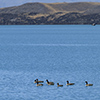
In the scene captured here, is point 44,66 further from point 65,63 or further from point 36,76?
point 36,76

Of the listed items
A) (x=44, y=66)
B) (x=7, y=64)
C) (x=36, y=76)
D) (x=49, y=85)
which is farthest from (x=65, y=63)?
(x=49, y=85)

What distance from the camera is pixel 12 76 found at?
43.6 metres

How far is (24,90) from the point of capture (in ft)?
117

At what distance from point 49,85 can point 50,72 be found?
29.0 ft

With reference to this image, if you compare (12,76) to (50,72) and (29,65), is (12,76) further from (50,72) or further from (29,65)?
(29,65)

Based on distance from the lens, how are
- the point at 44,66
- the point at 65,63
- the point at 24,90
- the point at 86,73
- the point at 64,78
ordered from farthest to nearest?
the point at 65,63 < the point at 44,66 < the point at 86,73 < the point at 64,78 < the point at 24,90

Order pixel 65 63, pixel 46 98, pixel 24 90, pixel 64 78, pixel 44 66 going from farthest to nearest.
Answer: pixel 65 63 → pixel 44 66 → pixel 64 78 → pixel 24 90 → pixel 46 98

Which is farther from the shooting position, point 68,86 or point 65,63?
point 65,63

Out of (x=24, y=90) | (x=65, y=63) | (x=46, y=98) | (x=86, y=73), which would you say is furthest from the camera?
(x=65, y=63)

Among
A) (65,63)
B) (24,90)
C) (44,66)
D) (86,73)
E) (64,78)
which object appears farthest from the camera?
(65,63)

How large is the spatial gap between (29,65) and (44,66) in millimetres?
2543

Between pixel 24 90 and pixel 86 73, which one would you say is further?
pixel 86 73

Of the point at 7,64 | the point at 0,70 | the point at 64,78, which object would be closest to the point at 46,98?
the point at 64,78

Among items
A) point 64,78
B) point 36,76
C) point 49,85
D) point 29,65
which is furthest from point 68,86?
point 29,65
